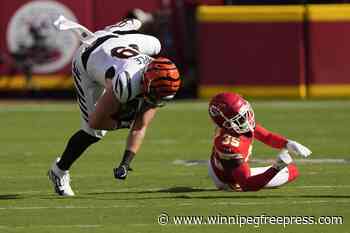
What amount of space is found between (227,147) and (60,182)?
1.32 m

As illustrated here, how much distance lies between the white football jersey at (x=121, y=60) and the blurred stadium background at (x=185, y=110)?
854 millimetres

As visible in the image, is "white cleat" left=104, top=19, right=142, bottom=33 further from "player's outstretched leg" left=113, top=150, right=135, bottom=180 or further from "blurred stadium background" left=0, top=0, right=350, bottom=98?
"blurred stadium background" left=0, top=0, right=350, bottom=98

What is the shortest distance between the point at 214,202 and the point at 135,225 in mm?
1082

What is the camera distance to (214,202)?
27.5ft

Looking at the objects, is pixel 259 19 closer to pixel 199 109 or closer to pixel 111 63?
pixel 199 109

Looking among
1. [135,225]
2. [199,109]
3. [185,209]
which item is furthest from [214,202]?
[199,109]

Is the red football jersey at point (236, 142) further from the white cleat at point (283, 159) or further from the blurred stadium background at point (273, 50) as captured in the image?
the blurred stadium background at point (273, 50)

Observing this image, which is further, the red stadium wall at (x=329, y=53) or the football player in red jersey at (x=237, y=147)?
the red stadium wall at (x=329, y=53)

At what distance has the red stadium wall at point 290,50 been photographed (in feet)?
61.5

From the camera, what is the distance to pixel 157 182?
967 cm

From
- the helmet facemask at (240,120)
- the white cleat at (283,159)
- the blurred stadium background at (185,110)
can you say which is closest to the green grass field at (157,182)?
the blurred stadium background at (185,110)

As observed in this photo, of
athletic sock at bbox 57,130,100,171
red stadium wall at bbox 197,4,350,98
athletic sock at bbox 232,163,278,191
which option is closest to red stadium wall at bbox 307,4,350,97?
red stadium wall at bbox 197,4,350,98

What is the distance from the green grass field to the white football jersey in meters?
0.85

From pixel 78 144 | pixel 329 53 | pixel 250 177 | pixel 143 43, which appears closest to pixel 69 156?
pixel 78 144
